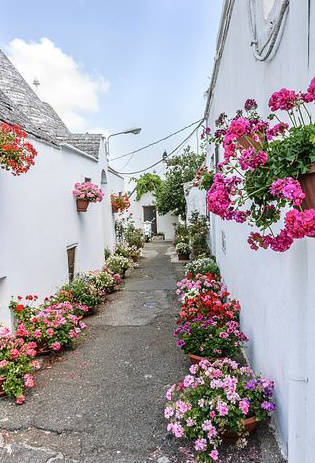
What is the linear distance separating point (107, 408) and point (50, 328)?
1800mm

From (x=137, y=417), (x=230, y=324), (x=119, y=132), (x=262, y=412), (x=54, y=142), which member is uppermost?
(x=119, y=132)

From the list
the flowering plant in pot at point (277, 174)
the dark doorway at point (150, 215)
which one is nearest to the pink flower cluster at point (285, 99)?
the flowering plant in pot at point (277, 174)

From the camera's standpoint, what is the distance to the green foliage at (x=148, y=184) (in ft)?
76.7

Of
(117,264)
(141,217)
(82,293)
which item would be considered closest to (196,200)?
(117,264)

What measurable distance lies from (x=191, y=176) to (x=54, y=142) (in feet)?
43.5

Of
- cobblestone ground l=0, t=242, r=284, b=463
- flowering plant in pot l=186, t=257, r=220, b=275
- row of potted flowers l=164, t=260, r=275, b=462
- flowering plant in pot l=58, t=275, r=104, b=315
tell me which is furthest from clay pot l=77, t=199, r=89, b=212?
row of potted flowers l=164, t=260, r=275, b=462

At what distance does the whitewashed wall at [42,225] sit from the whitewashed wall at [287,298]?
3.46m

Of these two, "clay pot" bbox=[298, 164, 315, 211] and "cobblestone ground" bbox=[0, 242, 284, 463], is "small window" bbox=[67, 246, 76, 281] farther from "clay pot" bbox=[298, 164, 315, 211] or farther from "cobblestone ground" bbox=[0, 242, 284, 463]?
"clay pot" bbox=[298, 164, 315, 211]

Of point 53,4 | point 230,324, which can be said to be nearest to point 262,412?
point 230,324

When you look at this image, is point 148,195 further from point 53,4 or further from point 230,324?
point 230,324

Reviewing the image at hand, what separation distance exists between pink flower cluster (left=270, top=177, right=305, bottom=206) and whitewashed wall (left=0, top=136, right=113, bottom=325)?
4.28m

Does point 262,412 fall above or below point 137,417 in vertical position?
above

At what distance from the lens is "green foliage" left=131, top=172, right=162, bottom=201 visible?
2339 cm

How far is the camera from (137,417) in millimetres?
3605
